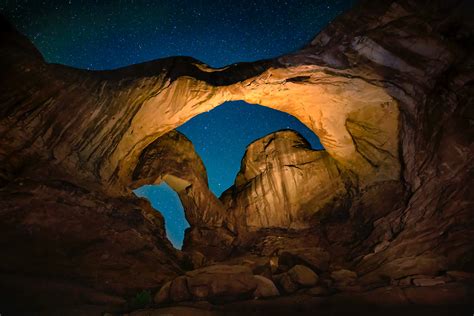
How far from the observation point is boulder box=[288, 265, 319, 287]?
845cm

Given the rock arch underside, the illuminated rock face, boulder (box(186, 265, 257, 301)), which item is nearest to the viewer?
boulder (box(186, 265, 257, 301))

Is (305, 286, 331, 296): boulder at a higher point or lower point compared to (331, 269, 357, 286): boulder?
lower

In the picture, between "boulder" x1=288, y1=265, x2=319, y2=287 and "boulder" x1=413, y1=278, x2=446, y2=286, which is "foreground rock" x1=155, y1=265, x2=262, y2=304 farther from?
"boulder" x1=413, y1=278, x2=446, y2=286

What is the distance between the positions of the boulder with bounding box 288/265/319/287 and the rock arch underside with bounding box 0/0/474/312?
1.04 ft

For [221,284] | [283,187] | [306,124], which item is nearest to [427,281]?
[221,284]

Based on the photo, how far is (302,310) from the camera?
Result: 20.7 feet

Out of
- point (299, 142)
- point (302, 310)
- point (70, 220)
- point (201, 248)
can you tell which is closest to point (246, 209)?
point (201, 248)

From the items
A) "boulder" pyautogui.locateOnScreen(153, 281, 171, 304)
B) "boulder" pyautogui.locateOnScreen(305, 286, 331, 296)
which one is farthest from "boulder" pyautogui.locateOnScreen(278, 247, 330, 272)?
"boulder" pyautogui.locateOnScreen(153, 281, 171, 304)

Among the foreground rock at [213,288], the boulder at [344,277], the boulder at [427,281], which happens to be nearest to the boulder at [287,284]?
the foreground rock at [213,288]

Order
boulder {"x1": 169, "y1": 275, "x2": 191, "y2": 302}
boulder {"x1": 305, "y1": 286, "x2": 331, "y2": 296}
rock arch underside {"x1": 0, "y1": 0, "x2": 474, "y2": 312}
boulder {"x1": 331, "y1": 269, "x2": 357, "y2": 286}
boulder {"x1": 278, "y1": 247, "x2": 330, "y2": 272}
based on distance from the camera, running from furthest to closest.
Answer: boulder {"x1": 278, "y1": 247, "x2": 330, "y2": 272}
boulder {"x1": 331, "y1": 269, "x2": 357, "y2": 286}
rock arch underside {"x1": 0, "y1": 0, "x2": 474, "y2": 312}
boulder {"x1": 169, "y1": 275, "x2": 191, "y2": 302}
boulder {"x1": 305, "y1": 286, "x2": 331, "y2": 296}

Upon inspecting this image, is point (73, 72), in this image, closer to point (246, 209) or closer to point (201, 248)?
point (201, 248)

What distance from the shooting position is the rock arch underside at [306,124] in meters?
8.13

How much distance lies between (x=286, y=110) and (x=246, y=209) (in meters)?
5.20

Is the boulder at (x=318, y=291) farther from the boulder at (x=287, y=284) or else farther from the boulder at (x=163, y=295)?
the boulder at (x=163, y=295)
